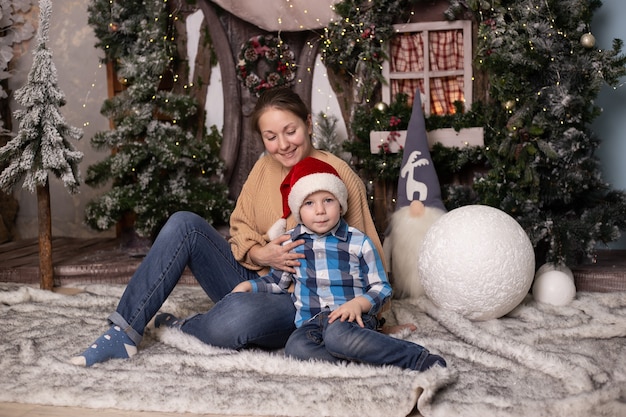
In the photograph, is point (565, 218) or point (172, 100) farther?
point (172, 100)

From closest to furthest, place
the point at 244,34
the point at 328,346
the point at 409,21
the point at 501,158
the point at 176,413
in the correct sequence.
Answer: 1. the point at 176,413
2. the point at 328,346
3. the point at 501,158
4. the point at 409,21
5. the point at 244,34

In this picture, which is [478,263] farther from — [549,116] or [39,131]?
[39,131]

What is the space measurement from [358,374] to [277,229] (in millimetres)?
645

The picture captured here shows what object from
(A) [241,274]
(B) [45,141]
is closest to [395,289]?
(A) [241,274]

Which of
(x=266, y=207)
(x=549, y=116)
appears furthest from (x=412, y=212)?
(x=266, y=207)

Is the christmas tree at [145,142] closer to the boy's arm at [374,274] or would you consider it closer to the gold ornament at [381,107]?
the gold ornament at [381,107]

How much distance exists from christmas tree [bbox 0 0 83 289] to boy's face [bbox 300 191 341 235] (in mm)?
1441

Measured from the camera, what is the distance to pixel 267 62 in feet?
13.4

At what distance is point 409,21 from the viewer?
381 cm

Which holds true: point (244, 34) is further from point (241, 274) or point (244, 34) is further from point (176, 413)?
point (176, 413)

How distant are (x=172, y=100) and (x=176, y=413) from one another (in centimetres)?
238

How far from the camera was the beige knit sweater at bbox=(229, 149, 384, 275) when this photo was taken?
2.48 metres

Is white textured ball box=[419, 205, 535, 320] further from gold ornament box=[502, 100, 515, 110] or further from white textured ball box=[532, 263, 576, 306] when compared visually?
gold ornament box=[502, 100, 515, 110]

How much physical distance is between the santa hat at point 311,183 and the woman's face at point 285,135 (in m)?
0.09
